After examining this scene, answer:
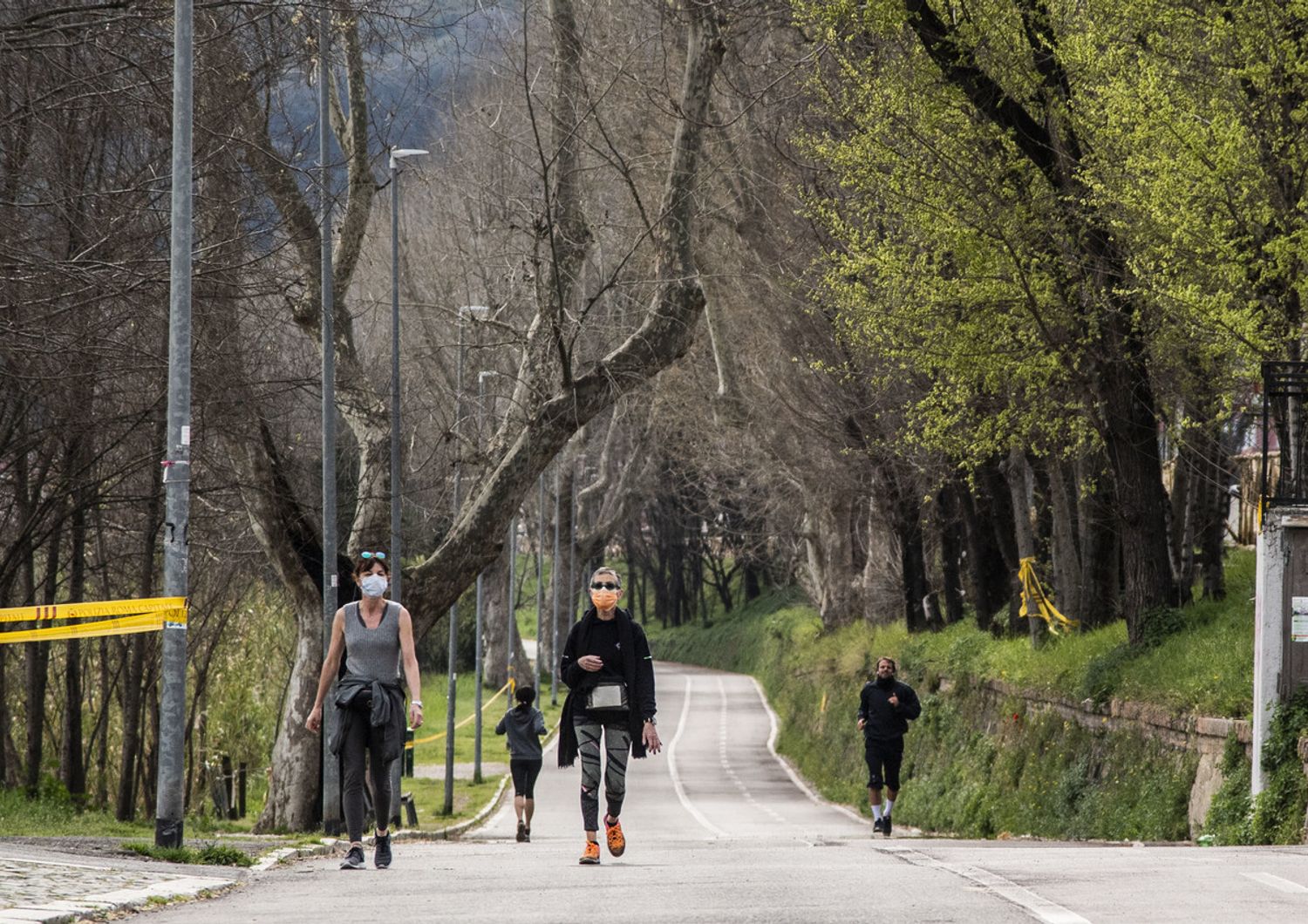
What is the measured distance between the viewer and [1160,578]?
22016 mm

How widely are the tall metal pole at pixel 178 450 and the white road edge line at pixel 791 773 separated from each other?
18330mm

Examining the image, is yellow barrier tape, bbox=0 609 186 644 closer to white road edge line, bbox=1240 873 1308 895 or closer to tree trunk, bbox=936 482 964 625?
white road edge line, bbox=1240 873 1308 895

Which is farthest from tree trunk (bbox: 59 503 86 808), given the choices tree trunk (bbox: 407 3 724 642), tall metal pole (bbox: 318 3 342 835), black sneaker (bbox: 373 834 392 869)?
black sneaker (bbox: 373 834 392 869)

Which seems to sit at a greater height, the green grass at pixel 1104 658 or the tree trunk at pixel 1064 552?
the tree trunk at pixel 1064 552

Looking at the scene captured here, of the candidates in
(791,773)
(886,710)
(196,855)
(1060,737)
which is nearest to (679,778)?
(791,773)

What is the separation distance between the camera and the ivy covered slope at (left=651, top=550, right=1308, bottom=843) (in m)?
18.2

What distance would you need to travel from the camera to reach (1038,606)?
2816 cm

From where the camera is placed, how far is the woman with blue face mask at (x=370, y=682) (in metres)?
11.5

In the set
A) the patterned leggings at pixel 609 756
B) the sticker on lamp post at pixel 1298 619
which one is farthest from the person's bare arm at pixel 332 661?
the sticker on lamp post at pixel 1298 619

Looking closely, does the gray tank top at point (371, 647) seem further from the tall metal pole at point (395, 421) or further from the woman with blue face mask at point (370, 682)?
the tall metal pole at point (395, 421)

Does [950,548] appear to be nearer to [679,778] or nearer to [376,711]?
[679,778]

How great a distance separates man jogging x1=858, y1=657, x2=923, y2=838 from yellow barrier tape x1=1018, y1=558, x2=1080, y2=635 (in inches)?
265

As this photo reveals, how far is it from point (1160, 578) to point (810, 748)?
23927 millimetres

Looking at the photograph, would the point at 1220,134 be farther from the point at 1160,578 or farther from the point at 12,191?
the point at 12,191
